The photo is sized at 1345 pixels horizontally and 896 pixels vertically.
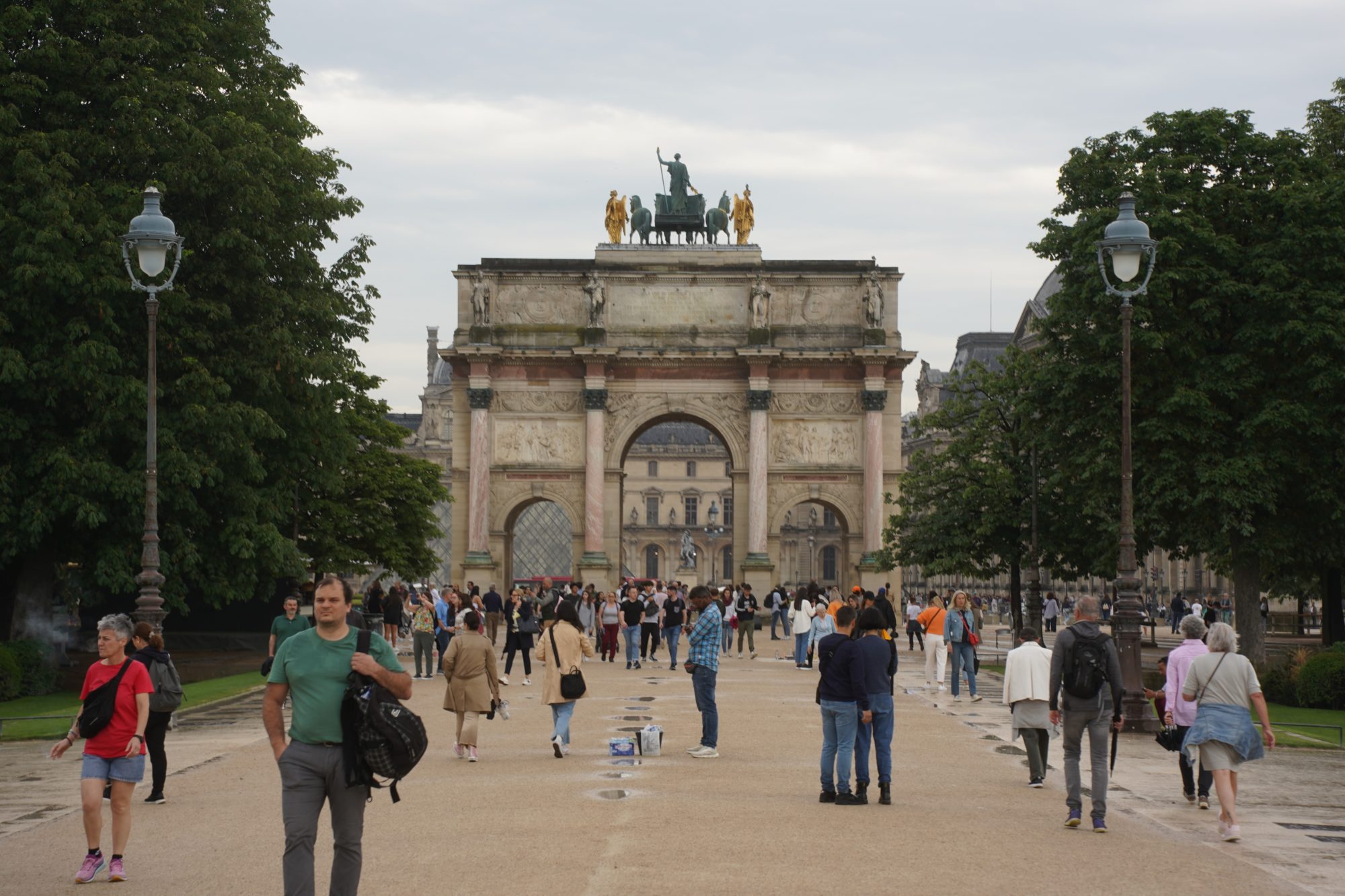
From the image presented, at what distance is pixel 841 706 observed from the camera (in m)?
15.6

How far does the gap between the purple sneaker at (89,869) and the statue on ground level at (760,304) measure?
53.9 meters

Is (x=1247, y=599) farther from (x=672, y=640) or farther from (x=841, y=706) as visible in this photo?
(x=841, y=706)

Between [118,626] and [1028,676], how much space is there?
9.18m

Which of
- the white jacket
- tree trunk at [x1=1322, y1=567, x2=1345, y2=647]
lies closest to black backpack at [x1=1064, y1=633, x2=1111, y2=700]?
the white jacket

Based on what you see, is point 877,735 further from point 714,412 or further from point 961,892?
point 714,412

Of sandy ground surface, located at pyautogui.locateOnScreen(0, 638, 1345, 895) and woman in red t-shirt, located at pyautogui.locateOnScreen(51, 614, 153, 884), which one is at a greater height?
woman in red t-shirt, located at pyautogui.locateOnScreen(51, 614, 153, 884)

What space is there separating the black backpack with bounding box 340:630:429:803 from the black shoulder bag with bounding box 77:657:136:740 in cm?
355

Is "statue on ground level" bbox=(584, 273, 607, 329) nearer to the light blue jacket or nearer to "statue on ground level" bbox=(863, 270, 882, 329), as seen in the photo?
"statue on ground level" bbox=(863, 270, 882, 329)

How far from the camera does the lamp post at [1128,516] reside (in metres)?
22.5

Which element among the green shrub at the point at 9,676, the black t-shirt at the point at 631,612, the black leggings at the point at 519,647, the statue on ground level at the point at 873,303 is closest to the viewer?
the green shrub at the point at 9,676

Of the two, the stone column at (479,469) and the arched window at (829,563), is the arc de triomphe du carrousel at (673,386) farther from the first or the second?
the arched window at (829,563)

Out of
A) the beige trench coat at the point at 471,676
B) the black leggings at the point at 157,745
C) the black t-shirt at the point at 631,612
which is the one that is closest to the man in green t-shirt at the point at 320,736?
the black leggings at the point at 157,745

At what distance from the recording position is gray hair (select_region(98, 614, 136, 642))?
12.5 m

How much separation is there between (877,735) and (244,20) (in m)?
26.1
